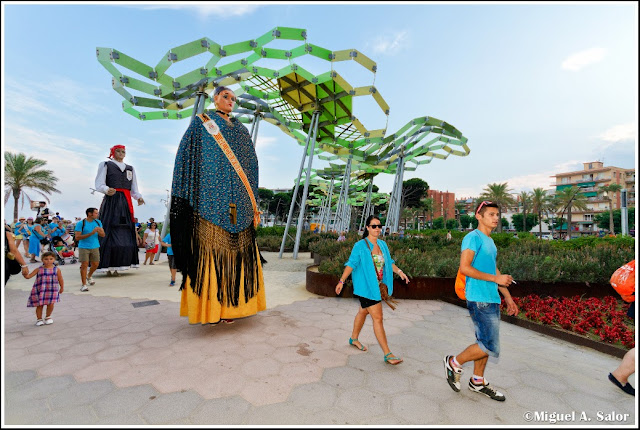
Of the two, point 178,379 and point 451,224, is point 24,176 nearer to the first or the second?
point 178,379

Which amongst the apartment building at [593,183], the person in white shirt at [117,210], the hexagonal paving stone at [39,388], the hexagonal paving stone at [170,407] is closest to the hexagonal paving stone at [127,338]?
the hexagonal paving stone at [39,388]

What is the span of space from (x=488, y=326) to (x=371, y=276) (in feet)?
3.40

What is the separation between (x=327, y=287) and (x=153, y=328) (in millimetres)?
2865

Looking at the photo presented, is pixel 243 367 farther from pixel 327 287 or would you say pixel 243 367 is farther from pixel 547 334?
pixel 547 334

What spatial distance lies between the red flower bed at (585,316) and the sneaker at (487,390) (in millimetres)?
2238

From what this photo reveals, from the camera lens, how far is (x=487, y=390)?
95.3 inches

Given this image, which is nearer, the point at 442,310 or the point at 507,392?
the point at 507,392

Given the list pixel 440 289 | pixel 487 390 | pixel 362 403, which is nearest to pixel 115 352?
pixel 362 403

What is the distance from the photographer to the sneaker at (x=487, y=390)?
93.7 inches

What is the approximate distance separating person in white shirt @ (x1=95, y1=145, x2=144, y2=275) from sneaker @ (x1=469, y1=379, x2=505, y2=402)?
6.98m

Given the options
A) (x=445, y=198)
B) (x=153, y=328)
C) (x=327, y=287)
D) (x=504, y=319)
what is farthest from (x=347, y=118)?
(x=445, y=198)

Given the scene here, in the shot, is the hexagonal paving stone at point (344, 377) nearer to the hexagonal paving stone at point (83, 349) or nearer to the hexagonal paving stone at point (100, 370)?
the hexagonal paving stone at point (100, 370)

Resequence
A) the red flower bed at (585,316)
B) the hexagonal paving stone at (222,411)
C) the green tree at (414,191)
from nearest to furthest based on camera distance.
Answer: the hexagonal paving stone at (222,411) < the red flower bed at (585,316) < the green tree at (414,191)

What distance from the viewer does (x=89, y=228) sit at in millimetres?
6293
